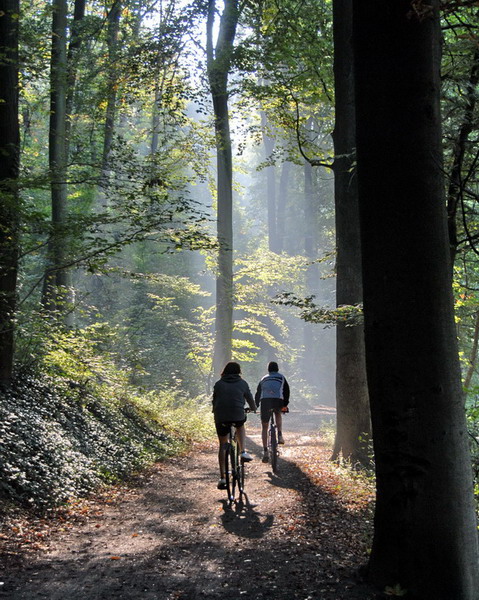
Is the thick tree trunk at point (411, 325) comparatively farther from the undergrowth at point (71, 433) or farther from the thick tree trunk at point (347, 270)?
the thick tree trunk at point (347, 270)

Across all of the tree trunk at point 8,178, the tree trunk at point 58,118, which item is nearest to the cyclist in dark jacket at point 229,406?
the tree trunk at point 8,178

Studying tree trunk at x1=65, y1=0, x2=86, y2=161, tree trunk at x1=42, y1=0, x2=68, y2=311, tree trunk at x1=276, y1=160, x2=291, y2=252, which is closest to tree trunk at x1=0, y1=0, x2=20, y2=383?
tree trunk at x1=42, y1=0, x2=68, y2=311

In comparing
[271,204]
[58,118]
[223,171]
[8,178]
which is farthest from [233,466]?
[271,204]

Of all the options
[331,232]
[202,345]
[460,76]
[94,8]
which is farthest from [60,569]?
[331,232]

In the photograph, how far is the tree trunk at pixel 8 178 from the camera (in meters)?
8.62

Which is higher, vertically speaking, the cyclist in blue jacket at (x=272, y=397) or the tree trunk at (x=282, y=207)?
the tree trunk at (x=282, y=207)

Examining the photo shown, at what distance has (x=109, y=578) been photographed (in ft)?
16.1

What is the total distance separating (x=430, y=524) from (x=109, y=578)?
2.84 m

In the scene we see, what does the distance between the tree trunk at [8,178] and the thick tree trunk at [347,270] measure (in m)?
5.74

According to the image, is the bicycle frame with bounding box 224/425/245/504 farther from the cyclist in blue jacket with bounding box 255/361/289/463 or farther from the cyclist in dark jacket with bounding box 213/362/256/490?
the cyclist in blue jacket with bounding box 255/361/289/463

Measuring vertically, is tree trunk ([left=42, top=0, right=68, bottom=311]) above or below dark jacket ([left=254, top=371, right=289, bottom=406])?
above

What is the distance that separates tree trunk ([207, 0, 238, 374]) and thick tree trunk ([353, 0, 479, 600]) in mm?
12771

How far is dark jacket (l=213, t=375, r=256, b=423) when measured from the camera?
26.6ft

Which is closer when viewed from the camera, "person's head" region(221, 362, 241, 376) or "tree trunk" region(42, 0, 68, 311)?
"person's head" region(221, 362, 241, 376)
